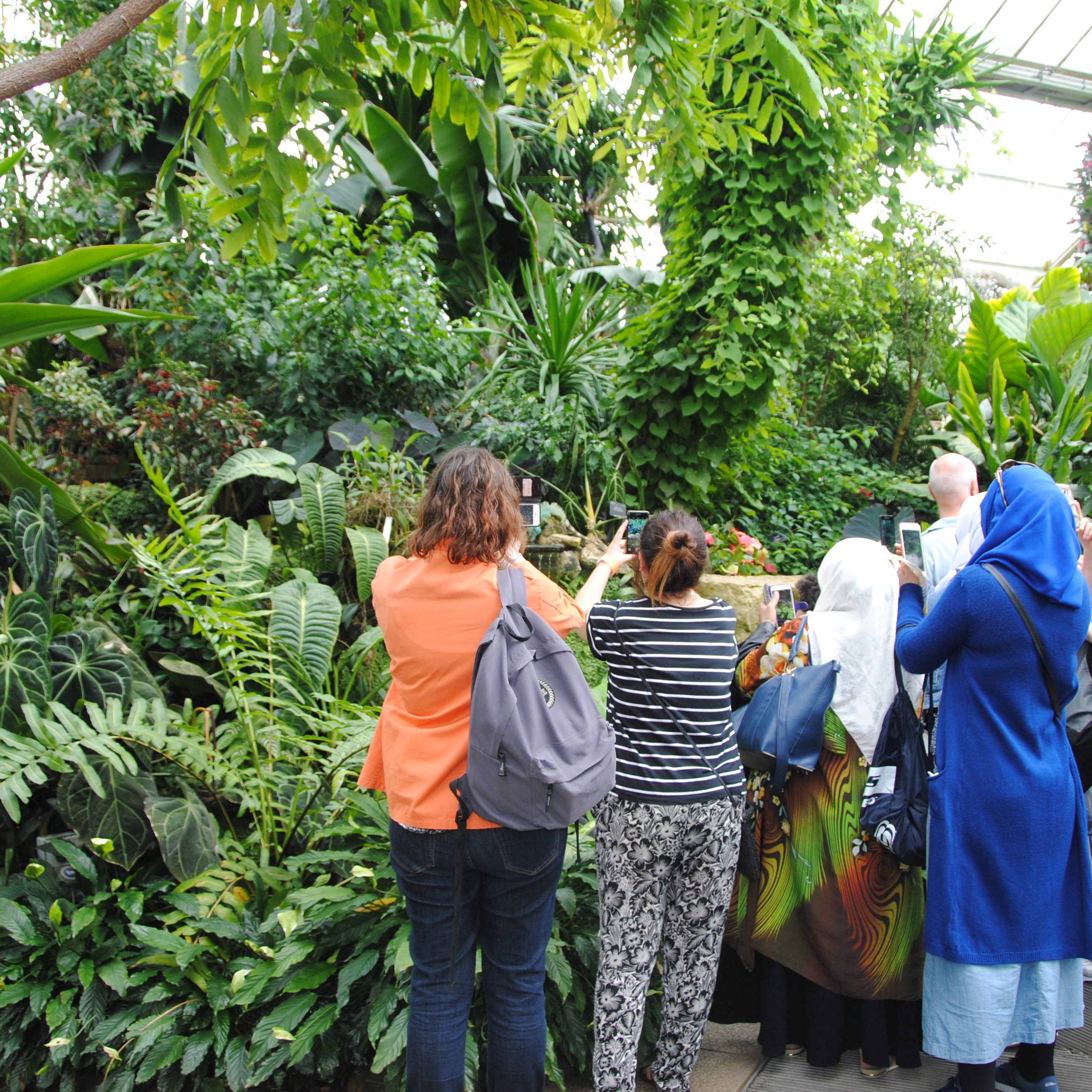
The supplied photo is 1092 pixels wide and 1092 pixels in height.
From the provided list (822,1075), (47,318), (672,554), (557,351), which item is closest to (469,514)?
(672,554)

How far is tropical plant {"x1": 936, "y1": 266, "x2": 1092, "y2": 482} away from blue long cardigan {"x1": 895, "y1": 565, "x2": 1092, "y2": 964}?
163 inches

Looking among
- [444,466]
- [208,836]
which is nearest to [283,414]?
[208,836]

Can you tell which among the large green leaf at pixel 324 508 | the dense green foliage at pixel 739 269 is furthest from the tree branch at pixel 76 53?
the dense green foliage at pixel 739 269

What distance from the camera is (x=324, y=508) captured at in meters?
4.43

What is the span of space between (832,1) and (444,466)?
4.80 meters

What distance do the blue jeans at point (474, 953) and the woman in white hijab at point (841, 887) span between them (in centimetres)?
86

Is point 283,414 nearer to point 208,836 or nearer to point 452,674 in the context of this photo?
point 208,836

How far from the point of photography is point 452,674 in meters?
1.87

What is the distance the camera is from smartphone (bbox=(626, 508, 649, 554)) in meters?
2.37

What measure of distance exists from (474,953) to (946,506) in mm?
2108

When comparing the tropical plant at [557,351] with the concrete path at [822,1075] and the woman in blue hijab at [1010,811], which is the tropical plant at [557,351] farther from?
the concrete path at [822,1075]

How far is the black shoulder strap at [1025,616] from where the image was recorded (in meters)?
2.13

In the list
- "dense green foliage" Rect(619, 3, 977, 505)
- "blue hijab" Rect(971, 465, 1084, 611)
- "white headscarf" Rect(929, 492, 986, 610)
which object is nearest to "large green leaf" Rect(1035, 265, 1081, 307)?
"dense green foliage" Rect(619, 3, 977, 505)

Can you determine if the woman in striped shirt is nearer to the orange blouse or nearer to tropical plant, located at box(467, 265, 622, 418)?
the orange blouse
